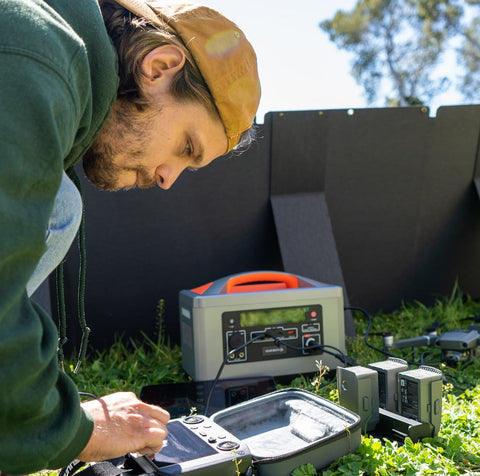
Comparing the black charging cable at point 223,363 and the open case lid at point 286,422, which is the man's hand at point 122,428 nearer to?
the open case lid at point 286,422

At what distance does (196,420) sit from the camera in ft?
3.64

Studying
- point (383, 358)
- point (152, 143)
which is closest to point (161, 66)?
point (152, 143)

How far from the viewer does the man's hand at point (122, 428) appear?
30.0 inches

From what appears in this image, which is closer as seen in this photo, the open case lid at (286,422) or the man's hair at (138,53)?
the man's hair at (138,53)

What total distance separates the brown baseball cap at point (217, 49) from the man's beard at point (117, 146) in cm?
15

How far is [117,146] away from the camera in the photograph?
3.32ft

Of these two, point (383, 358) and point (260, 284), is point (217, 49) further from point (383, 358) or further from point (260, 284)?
point (383, 358)

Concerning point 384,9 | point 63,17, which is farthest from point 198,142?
point 384,9

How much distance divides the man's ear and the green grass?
0.80 meters

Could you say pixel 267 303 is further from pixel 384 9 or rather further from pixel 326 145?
pixel 384 9

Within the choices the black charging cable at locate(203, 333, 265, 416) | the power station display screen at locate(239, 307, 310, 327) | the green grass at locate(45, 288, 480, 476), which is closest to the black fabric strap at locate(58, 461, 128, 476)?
the green grass at locate(45, 288, 480, 476)

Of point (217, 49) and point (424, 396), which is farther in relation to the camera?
point (424, 396)

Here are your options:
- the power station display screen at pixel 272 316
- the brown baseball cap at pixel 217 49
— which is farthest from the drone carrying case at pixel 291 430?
the brown baseball cap at pixel 217 49

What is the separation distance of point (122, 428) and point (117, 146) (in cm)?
53
